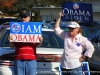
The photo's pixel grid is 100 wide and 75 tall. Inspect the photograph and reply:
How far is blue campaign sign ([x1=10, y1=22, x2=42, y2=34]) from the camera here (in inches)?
251

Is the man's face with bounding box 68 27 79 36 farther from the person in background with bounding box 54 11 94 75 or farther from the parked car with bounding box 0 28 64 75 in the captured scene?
the parked car with bounding box 0 28 64 75

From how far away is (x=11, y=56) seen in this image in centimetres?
692

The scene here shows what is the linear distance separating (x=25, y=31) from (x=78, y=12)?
9.14ft

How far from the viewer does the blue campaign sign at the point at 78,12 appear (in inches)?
345

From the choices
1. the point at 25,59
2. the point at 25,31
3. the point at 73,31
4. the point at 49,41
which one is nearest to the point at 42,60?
the point at 25,31

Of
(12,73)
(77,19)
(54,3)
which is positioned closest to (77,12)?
(77,19)

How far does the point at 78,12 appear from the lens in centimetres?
891

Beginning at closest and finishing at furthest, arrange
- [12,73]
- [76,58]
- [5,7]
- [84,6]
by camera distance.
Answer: [76,58]
[12,73]
[84,6]
[5,7]

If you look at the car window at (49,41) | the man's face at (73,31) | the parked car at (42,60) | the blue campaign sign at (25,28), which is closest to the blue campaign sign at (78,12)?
the car window at (49,41)

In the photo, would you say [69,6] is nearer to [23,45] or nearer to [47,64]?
[47,64]

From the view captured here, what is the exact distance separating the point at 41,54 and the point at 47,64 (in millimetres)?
242

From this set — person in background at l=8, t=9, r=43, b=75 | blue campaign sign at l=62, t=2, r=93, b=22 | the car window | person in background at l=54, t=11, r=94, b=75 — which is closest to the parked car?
the car window

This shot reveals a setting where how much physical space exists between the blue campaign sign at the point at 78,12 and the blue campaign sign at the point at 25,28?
2304 mm

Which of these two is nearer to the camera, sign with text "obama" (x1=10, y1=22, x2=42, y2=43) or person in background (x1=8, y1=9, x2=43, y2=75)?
person in background (x1=8, y1=9, x2=43, y2=75)
